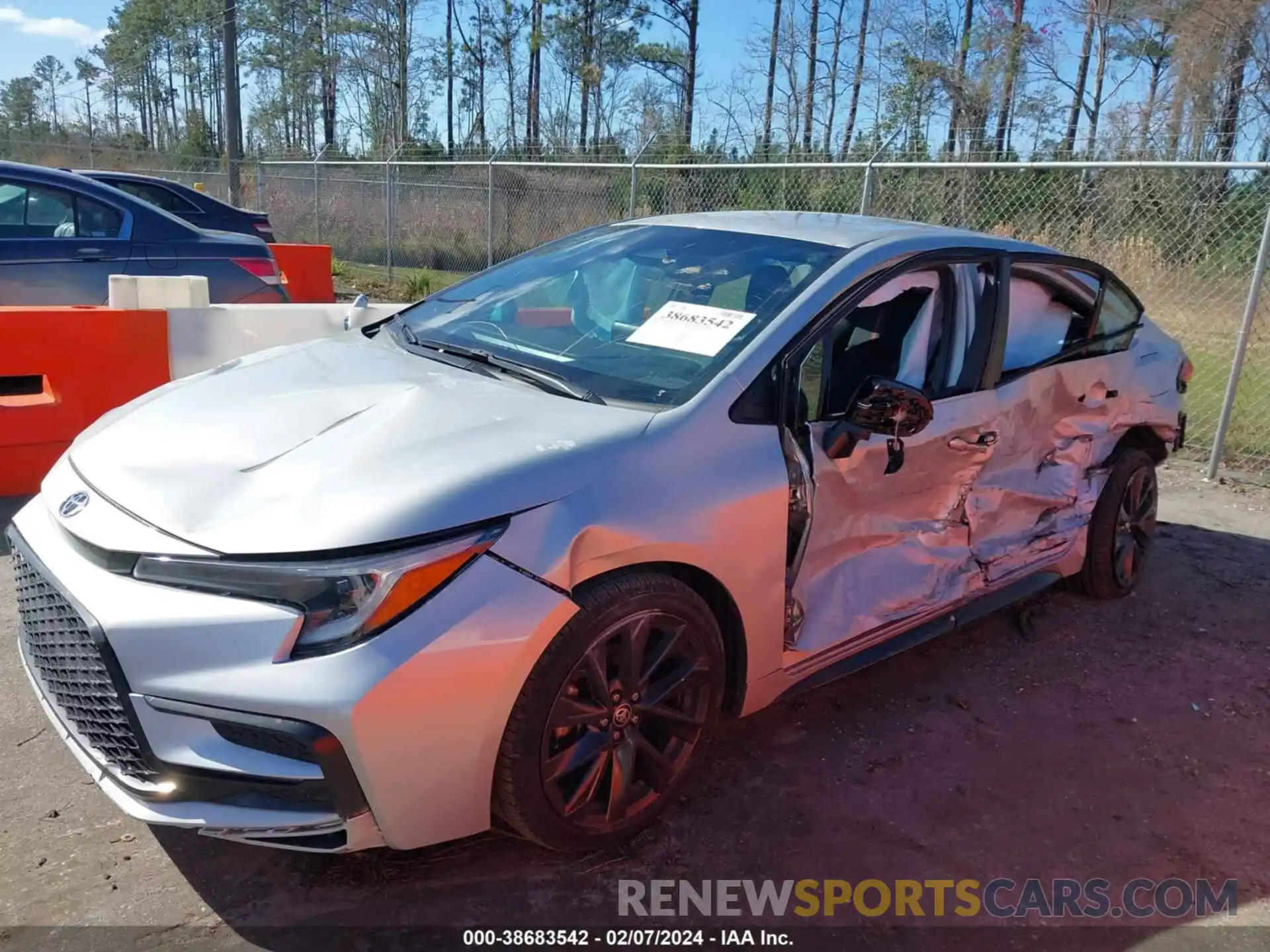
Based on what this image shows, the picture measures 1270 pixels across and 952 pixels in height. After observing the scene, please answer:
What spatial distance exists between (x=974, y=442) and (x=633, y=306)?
1.33 metres

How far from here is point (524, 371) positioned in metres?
2.95

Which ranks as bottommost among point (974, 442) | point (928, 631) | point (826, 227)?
point (928, 631)

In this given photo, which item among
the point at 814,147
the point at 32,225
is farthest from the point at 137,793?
the point at 814,147

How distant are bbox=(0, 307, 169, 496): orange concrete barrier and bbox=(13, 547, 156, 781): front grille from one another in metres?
2.91

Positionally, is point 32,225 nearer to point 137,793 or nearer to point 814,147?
point 137,793

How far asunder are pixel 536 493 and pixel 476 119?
42541 millimetres

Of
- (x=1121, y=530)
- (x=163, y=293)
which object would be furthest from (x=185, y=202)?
(x=1121, y=530)

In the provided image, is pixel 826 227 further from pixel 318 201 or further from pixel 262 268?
pixel 318 201

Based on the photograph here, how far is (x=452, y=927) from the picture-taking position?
235 centimetres

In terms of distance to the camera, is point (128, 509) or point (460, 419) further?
point (460, 419)

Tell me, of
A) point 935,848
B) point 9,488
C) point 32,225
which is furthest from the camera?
point 32,225

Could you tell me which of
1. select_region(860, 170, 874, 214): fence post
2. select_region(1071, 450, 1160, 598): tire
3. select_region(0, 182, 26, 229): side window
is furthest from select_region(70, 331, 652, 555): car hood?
select_region(860, 170, 874, 214): fence post

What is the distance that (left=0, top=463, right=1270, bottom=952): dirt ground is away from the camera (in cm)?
242

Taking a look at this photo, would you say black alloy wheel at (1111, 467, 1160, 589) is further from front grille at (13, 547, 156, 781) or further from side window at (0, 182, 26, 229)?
side window at (0, 182, 26, 229)
